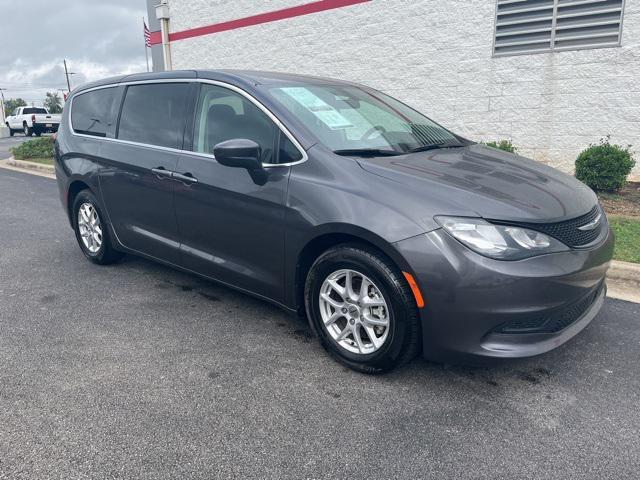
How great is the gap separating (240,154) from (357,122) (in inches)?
33.8

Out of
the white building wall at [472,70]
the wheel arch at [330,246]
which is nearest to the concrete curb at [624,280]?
the wheel arch at [330,246]

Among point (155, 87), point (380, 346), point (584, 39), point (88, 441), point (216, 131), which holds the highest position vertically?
point (584, 39)

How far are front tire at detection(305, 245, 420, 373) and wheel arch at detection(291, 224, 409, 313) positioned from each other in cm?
5

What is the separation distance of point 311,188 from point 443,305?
1.00 meters

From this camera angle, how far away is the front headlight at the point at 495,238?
258cm

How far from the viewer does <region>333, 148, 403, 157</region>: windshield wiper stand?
317 centimetres

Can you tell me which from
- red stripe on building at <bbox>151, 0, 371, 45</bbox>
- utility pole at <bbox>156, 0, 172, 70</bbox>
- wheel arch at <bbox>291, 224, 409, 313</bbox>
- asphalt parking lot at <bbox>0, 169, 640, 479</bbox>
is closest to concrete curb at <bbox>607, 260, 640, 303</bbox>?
asphalt parking lot at <bbox>0, 169, 640, 479</bbox>

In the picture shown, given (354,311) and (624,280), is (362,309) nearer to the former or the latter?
(354,311)

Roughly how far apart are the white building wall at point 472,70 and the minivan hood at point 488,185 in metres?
5.68

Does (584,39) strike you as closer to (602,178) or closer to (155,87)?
(602,178)

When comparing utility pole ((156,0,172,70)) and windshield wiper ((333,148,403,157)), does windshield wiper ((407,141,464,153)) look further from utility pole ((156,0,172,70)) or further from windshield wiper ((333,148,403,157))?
utility pole ((156,0,172,70))

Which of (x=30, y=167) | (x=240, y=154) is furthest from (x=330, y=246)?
(x=30, y=167)

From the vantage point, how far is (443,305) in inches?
103

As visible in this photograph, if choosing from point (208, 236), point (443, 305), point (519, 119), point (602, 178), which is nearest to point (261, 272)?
point (208, 236)
